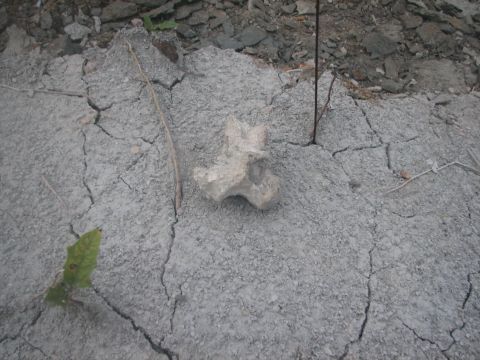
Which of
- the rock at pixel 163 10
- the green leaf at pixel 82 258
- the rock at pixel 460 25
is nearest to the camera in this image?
the green leaf at pixel 82 258

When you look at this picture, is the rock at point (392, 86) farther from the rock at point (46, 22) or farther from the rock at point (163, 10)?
the rock at point (46, 22)

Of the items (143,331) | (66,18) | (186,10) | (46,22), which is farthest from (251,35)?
(143,331)

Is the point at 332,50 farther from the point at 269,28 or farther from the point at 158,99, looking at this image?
the point at 158,99

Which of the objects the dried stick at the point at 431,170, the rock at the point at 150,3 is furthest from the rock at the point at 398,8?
the rock at the point at 150,3

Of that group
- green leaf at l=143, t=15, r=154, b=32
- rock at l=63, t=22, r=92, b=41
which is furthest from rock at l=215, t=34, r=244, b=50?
rock at l=63, t=22, r=92, b=41

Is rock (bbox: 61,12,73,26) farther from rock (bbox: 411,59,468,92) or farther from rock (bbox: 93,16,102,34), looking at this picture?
rock (bbox: 411,59,468,92)
